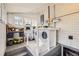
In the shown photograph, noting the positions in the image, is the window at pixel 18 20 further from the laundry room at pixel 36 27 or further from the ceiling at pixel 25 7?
the ceiling at pixel 25 7

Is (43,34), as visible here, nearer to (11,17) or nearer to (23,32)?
(23,32)

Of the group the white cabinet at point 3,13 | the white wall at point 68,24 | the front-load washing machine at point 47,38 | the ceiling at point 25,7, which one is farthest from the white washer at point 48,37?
the white cabinet at point 3,13

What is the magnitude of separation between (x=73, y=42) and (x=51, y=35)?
0.51 meters

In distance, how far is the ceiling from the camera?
1.50 meters

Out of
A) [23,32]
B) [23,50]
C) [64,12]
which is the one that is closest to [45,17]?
[64,12]

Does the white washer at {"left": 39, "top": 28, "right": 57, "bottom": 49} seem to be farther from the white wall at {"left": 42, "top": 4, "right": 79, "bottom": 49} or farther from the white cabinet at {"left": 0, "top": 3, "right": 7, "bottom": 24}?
the white cabinet at {"left": 0, "top": 3, "right": 7, "bottom": 24}

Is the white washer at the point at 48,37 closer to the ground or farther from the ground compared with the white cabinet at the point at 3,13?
closer to the ground

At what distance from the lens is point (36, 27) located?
177 cm

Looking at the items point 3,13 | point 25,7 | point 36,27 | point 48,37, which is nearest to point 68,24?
point 48,37

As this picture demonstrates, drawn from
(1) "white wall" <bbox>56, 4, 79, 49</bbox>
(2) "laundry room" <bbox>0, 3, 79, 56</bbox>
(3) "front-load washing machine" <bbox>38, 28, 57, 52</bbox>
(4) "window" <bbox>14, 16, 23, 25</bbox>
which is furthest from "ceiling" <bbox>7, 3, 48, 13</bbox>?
(3) "front-load washing machine" <bbox>38, 28, 57, 52</bbox>

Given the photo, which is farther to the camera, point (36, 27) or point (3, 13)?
point (36, 27)

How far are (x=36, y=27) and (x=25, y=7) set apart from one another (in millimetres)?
453

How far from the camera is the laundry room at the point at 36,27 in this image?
62.6 inches

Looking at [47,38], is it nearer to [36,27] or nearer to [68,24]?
[36,27]
